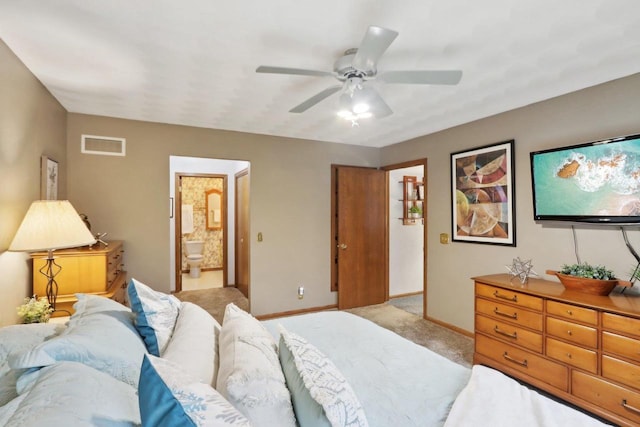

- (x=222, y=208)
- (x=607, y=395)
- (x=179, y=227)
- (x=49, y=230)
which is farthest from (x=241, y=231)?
(x=607, y=395)

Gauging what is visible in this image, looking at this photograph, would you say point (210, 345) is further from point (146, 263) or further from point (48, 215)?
point (146, 263)

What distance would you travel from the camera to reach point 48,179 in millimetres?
2752

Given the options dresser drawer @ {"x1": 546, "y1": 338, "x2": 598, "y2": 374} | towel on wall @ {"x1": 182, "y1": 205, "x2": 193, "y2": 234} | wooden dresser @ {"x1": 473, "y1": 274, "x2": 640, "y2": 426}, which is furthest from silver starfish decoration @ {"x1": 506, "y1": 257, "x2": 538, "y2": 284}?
towel on wall @ {"x1": 182, "y1": 205, "x2": 193, "y2": 234}

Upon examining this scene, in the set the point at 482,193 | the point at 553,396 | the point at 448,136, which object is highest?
the point at 448,136

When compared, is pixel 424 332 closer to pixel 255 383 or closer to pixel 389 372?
pixel 389 372

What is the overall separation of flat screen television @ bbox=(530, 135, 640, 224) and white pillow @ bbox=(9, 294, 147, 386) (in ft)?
10.6

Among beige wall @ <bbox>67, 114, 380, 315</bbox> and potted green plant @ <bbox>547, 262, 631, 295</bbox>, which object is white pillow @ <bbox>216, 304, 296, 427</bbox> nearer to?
potted green plant @ <bbox>547, 262, 631, 295</bbox>

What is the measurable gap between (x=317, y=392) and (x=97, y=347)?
785 mm

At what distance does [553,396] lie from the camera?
249 centimetres

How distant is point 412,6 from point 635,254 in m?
2.46

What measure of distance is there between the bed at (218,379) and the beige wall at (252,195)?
2.20 meters

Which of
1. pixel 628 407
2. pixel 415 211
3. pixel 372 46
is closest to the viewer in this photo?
pixel 372 46

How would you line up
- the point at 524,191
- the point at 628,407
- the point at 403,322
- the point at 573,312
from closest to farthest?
1. the point at 628,407
2. the point at 573,312
3. the point at 524,191
4. the point at 403,322

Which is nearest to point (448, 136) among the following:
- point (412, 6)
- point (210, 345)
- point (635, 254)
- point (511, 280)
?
point (511, 280)
